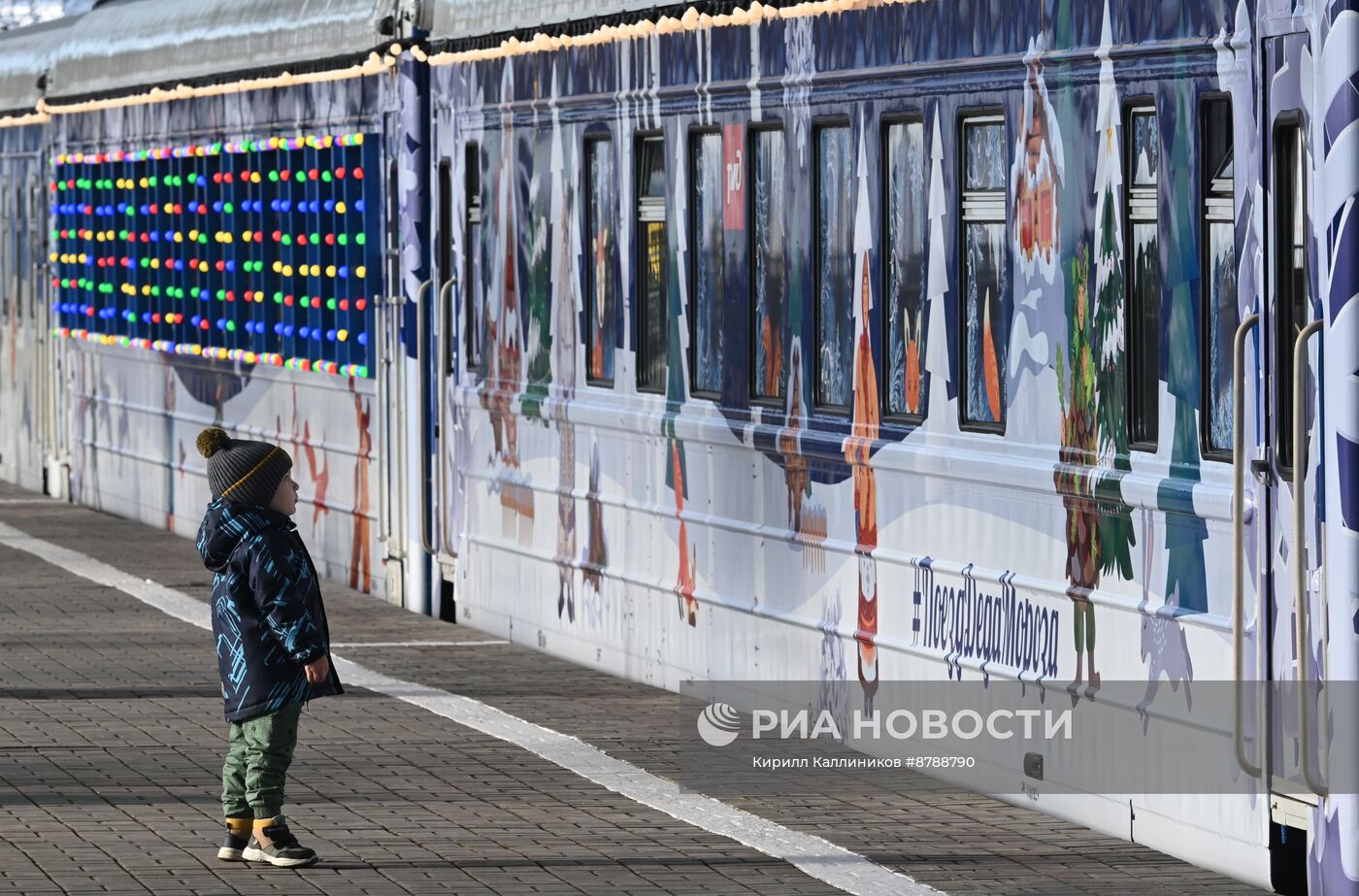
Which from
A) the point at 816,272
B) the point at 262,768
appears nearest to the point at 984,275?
the point at 816,272

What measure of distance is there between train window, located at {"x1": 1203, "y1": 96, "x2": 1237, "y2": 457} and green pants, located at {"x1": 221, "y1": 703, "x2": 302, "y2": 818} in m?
2.75

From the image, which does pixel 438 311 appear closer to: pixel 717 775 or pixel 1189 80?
pixel 717 775

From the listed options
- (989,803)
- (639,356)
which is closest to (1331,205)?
(989,803)

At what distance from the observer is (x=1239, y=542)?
356 inches

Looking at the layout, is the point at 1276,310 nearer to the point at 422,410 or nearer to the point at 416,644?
the point at 416,644

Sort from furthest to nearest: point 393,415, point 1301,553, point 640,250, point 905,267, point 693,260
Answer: point 393,415 < point 640,250 < point 693,260 < point 905,267 < point 1301,553

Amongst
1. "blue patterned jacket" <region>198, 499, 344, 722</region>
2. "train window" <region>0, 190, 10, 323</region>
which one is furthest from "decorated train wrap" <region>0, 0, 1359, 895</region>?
"train window" <region>0, 190, 10, 323</region>

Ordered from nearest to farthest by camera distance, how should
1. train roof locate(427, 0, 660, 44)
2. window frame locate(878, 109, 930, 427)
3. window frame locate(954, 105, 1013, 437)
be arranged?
window frame locate(954, 105, 1013, 437), window frame locate(878, 109, 930, 427), train roof locate(427, 0, 660, 44)

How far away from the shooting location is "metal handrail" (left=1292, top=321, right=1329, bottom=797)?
28.5 feet

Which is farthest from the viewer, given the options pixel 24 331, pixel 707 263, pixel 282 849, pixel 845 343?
pixel 24 331

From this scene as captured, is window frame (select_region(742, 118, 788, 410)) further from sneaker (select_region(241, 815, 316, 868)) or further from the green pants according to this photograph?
sneaker (select_region(241, 815, 316, 868))

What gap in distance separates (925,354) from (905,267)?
36 centimetres

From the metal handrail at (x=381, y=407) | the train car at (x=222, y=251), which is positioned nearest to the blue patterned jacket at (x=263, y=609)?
the train car at (x=222, y=251)

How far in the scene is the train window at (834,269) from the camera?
12188 millimetres
